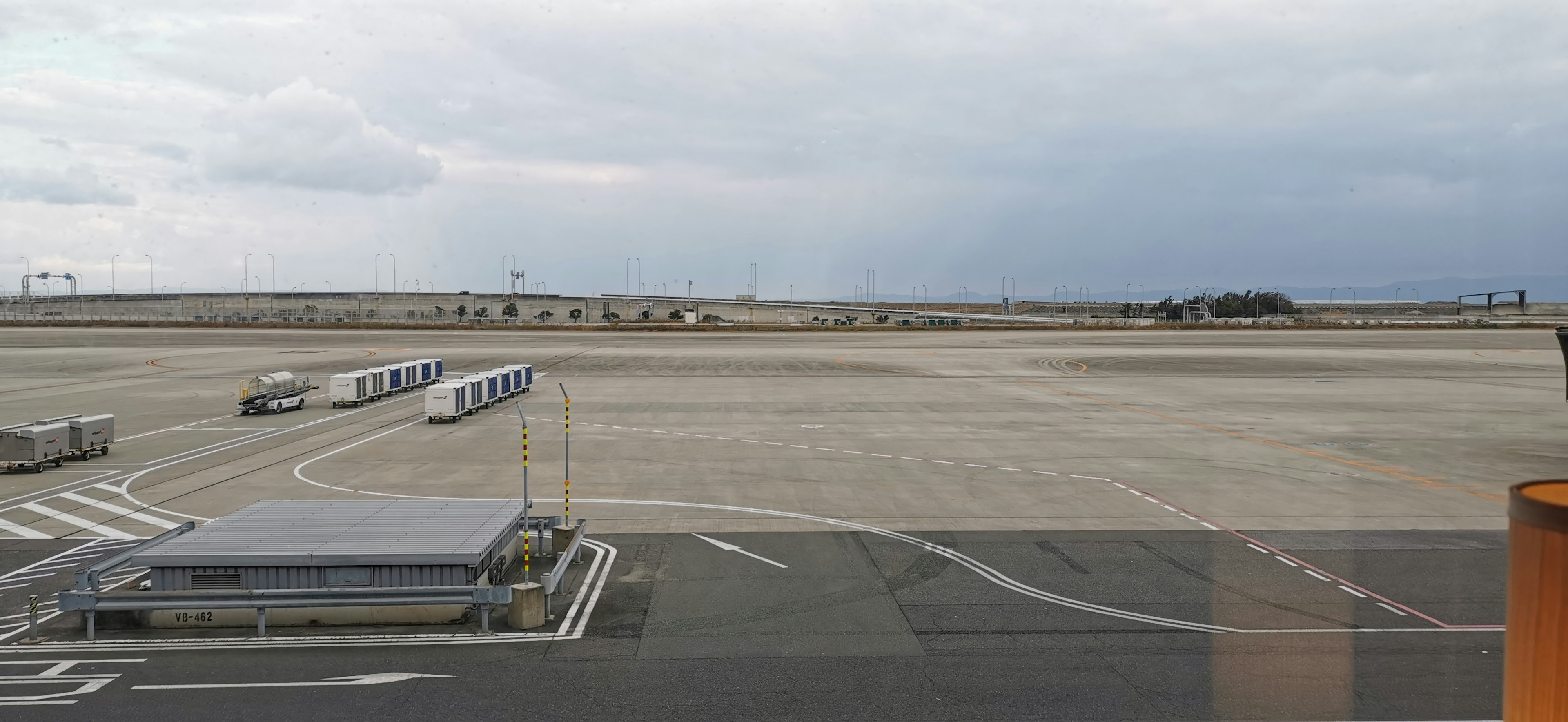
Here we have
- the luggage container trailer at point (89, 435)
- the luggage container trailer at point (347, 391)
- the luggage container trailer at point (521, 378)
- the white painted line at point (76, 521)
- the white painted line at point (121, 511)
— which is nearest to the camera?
the white painted line at point (76, 521)

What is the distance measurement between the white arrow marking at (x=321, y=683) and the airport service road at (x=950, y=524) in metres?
0.44

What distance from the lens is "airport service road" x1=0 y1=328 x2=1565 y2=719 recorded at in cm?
1238

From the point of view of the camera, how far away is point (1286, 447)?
107ft

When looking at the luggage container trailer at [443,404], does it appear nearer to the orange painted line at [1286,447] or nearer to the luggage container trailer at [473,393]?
the luggage container trailer at [473,393]

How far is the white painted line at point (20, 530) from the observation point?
1992cm

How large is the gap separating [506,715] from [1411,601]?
1484 centimetres

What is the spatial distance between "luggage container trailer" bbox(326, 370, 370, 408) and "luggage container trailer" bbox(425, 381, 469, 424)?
27.1 ft

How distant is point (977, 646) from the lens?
44.0 ft

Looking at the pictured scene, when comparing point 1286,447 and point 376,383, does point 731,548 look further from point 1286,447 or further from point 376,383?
point 376,383

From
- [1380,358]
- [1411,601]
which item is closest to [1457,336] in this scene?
[1380,358]

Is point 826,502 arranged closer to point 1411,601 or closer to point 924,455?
point 924,455

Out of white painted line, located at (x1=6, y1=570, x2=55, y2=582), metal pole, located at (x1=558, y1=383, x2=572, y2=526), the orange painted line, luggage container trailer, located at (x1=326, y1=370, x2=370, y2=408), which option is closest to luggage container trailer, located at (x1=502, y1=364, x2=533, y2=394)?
luggage container trailer, located at (x1=326, y1=370, x2=370, y2=408)

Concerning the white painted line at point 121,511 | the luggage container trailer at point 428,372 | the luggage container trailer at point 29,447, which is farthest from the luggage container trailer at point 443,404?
the luggage container trailer at point 428,372

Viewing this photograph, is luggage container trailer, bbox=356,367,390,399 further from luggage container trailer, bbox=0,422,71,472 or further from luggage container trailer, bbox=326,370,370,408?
luggage container trailer, bbox=0,422,71,472
